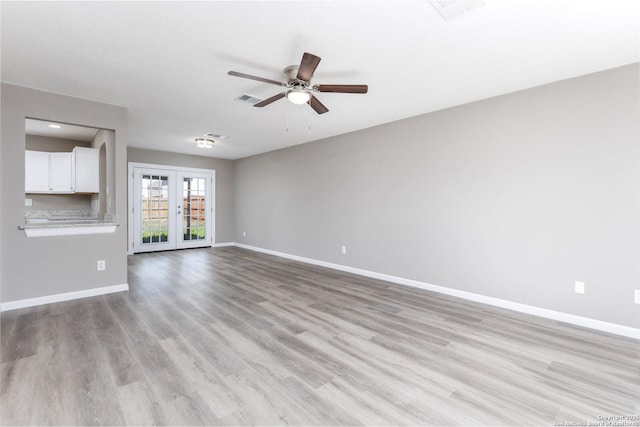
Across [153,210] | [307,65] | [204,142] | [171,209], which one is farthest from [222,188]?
[307,65]

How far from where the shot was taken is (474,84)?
319cm

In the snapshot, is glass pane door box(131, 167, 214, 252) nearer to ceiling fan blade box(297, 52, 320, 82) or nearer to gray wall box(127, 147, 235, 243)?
gray wall box(127, 147, 235, 243)

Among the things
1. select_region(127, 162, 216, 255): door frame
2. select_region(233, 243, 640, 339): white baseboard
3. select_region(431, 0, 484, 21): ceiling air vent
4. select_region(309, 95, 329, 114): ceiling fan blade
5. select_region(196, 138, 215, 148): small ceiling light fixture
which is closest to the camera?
select_region(431, 0, 484, 21): ceiling air vent

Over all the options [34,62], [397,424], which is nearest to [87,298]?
[34,62]

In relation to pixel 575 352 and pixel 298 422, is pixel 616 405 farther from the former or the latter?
pixel 298 422

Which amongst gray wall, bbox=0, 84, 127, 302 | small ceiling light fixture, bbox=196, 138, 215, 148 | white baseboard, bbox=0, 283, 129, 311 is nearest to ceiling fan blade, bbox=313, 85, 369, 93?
gray wall, bbox=0, 84, 127, 302

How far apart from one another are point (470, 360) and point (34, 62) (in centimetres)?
471

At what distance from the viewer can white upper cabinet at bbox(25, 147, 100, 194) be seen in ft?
17.4

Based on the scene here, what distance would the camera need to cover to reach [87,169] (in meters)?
5.35

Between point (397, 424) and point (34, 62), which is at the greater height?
point (34, 62)

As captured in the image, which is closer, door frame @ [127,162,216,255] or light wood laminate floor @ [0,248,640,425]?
light wood laminate floor @ [0,248,640,425]

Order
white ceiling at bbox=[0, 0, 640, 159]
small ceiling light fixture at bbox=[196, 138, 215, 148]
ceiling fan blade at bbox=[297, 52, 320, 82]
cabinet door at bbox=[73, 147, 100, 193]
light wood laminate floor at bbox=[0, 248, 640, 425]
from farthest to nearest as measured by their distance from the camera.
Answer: small ceiling light fixture at bbox=[196, 138, 215, 148] < cabinet door at bbox=[73, 147, 100, 193] < ceiling fan blade at bbox=[297, 52, 320, 82] < white ceiling at bbox=[0, 0, 640, 159] < light wood laminate floor at bbox=[0, 248, 640, 425]

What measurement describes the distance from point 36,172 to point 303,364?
253 inches

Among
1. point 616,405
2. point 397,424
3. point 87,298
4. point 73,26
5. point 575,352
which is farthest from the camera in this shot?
point 87,298
